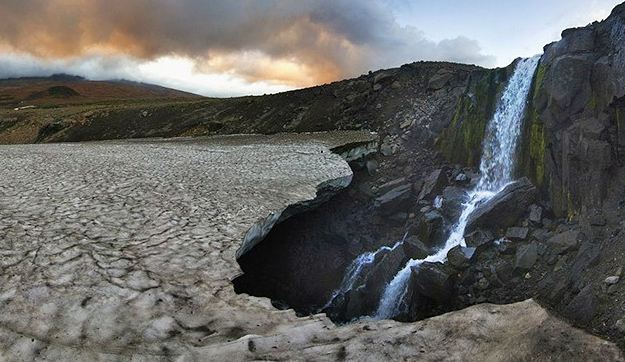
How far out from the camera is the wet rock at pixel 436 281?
46.5 ft

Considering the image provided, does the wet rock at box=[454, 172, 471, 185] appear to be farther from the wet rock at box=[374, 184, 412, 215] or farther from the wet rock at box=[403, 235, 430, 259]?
the wet rock at box=[403, 235, 430, 259]

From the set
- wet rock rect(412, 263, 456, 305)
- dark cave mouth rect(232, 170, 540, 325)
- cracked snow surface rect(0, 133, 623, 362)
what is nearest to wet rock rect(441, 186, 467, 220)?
dark cave mouth rect(232, 170, 540, 325)

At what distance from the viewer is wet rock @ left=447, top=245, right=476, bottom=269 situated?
14.9 m

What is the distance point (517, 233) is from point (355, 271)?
7.52 m

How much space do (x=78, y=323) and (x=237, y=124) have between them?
37.6 m

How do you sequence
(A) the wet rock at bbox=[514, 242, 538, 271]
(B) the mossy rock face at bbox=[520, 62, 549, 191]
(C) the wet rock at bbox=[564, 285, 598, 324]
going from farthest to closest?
1. (B) the mossy rock face at bbox=[520, 62, 549, 191]
2. (A) the wet rock at bbox=[514, 242, 538, 271]
3. (C) the wet rock at bbox=[564, 285, 598, 324]

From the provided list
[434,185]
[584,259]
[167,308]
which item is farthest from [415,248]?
[167,308]

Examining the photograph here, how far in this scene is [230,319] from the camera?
577 cm

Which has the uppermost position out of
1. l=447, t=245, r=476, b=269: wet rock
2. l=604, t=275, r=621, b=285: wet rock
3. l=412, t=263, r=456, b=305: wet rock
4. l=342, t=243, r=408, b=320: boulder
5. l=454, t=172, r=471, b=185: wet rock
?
l=454, t=172, r=471, b=185: wet rock

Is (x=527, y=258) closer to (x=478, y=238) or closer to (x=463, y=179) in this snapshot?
(x=478, y=238)

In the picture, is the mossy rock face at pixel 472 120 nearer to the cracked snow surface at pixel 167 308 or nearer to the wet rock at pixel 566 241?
the wet rock at pixel 566 241

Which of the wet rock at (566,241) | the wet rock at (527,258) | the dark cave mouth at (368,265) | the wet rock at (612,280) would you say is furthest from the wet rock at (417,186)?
the wet rock at (612,280)

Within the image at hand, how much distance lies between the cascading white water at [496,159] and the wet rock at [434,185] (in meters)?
1.66

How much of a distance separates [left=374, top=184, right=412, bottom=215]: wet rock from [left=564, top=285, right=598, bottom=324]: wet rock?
10815 mm
